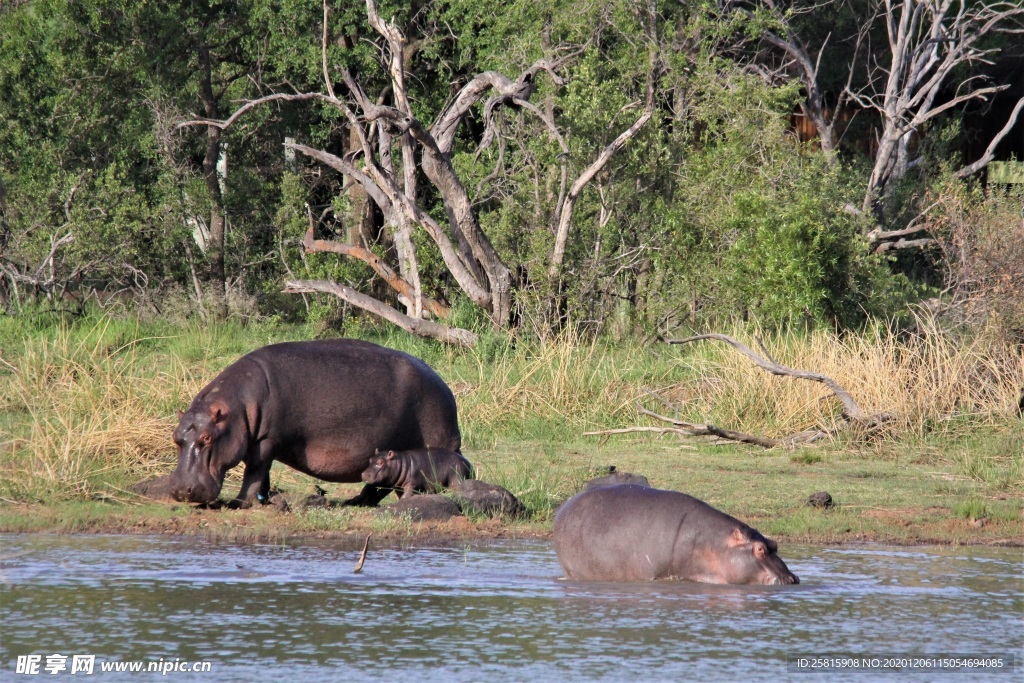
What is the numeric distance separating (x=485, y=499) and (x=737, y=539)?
6.46 feet

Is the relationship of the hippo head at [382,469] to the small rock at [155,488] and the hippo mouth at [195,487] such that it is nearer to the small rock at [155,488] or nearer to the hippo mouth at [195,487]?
the hippo mouth at [195,487]

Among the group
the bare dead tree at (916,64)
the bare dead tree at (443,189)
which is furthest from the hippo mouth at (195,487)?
the bare dead tree at (916,64)

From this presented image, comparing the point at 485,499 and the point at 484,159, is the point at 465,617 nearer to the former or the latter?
the point at 485,499

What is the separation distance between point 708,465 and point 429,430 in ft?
8.61

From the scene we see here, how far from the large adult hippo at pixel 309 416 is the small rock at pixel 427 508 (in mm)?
398

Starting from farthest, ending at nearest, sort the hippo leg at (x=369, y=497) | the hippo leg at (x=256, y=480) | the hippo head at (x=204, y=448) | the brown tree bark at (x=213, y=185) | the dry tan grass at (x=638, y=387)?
1. the brown tree bark at (x=213, y=185)
2. the dry tan grass at (x=638, y=387)
3. the hippo leg at (x=369, y=497)
4. the hippo leg at (x=256, y=480)
5. the hippo head at (x=204, y=448)

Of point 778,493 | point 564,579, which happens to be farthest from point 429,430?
point 778,493

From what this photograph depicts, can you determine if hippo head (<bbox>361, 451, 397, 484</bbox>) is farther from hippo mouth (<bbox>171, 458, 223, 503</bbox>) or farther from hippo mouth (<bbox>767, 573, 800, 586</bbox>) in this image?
hippo mouth (<bbox>767, 573, 800, 586</bbox>)

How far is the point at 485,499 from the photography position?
23.9ft

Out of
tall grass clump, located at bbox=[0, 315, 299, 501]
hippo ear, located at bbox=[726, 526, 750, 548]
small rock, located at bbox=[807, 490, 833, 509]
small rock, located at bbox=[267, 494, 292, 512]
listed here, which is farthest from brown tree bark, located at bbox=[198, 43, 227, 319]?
hippo ear, located at bbox=[726, 526, 750, 548]

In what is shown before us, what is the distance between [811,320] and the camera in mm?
12953

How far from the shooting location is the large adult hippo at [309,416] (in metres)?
7.00

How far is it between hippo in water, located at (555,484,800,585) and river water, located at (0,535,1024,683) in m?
0.11

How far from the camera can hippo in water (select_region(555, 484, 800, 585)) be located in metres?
5.65
